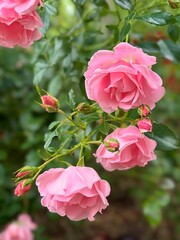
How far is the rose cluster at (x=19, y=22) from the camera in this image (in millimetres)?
757

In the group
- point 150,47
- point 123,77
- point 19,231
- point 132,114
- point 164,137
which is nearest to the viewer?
point 123,77

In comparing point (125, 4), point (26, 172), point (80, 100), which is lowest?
point (80, 100)

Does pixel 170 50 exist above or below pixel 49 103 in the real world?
below

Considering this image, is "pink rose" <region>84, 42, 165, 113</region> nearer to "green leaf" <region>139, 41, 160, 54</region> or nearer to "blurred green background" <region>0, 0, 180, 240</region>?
"blurred green background" <region>0, 0, 180, 240</region>

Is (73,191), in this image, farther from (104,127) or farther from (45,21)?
(45,21)

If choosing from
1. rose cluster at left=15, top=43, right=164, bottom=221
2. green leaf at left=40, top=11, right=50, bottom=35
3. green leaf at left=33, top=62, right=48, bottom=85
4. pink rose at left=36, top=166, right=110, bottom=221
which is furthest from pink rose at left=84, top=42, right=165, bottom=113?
green leaf at left=33, top=62, right=48, bottom=85

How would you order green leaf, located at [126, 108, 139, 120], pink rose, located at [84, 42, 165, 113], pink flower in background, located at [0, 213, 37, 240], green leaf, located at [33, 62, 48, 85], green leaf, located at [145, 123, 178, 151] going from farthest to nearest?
pink flower in background, located at [0, 213, 37, 240]
green leaf, located at [33, 62, 48, 85]
green leaf, located at [145, 123, 178, 151]
green leaf, located at [126, 108, 139, 120]
pink rose, located at [84, 42, 165, 113]

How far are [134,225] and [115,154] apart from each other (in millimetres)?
1499

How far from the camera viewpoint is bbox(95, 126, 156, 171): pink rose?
0.79m

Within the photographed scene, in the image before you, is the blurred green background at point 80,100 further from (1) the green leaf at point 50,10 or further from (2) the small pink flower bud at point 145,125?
(2) the small pink flower bud at point 145,125

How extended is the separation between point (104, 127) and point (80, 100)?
11.1 inches

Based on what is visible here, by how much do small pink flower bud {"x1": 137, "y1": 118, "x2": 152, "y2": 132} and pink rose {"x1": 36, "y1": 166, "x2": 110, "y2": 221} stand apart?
0.10m

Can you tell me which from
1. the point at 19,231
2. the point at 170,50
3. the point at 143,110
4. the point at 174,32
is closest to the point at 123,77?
the point at 143,110

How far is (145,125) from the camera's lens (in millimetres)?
771
